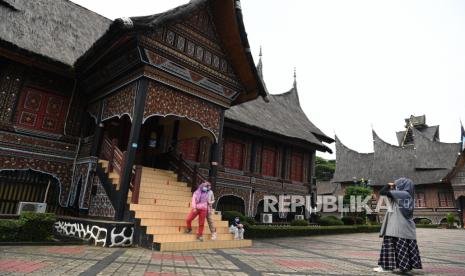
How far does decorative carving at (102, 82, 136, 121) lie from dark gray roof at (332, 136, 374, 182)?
34341 millimetres

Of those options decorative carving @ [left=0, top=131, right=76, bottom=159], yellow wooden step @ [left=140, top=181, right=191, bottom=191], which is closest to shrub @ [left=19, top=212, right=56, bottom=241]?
yellow wooden step @ [left=140, top=181, right=191, bottom=191]

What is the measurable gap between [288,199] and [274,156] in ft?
7.86

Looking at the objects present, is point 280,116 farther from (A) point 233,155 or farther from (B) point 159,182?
(B) point 159,182

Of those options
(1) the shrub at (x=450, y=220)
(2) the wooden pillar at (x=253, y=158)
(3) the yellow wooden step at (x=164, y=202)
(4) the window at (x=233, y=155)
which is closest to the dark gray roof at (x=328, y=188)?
(1) the shrub at (x=450, y=220)

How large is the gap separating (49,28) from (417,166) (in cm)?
3551

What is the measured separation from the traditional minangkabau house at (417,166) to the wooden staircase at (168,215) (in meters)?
25.4

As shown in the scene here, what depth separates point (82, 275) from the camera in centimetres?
376

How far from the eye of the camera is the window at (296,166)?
18.2 metres

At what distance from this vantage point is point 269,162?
16938mm

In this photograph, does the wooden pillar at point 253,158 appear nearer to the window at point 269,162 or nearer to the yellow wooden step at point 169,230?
the window at point 269,162

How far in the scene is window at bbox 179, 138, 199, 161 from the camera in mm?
13394

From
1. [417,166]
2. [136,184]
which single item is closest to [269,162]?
[136,184]

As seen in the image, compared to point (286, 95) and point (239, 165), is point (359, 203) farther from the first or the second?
point (239, 165)

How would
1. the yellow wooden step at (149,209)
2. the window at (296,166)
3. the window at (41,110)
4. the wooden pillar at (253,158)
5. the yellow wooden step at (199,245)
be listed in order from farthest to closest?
1. the window at (296,166)
2. the wooden pillar at (253,158)
3. the window at (41,110)
4. the yellow wooden step at (149,209)
5. the yellow wooden step at (199,245)
